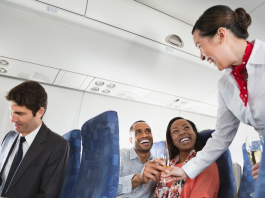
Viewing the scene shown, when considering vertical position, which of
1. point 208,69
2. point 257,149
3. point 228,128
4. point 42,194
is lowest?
point 42,194

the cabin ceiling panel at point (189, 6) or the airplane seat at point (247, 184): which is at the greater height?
the cabin ceiling panel at point (189, 6)

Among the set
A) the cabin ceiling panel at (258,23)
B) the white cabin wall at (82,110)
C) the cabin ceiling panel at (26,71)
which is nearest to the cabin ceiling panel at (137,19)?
the cabin ceiling panel at (258,23)

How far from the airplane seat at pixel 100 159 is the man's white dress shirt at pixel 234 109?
1.92 ft

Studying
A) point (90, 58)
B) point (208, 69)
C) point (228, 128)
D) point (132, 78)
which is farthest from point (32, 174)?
point (208, 69)

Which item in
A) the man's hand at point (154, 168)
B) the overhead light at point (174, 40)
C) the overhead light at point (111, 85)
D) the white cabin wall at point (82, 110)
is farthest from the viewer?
the overhead light at point (111, 85)

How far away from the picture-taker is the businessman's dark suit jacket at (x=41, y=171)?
163 centimetres

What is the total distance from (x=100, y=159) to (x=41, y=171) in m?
0.57

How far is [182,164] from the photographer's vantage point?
6.19ft

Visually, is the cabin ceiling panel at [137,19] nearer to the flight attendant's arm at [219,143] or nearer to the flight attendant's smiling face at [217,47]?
the flight attendant's smiling face at [217,47]

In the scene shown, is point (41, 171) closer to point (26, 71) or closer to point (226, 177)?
point (226, 177)

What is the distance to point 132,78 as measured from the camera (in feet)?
11.9

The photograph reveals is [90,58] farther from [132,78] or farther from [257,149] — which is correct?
[257,149]

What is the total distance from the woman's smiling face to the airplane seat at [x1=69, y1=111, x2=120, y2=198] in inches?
34.2

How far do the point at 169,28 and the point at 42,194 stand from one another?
6.80ft
